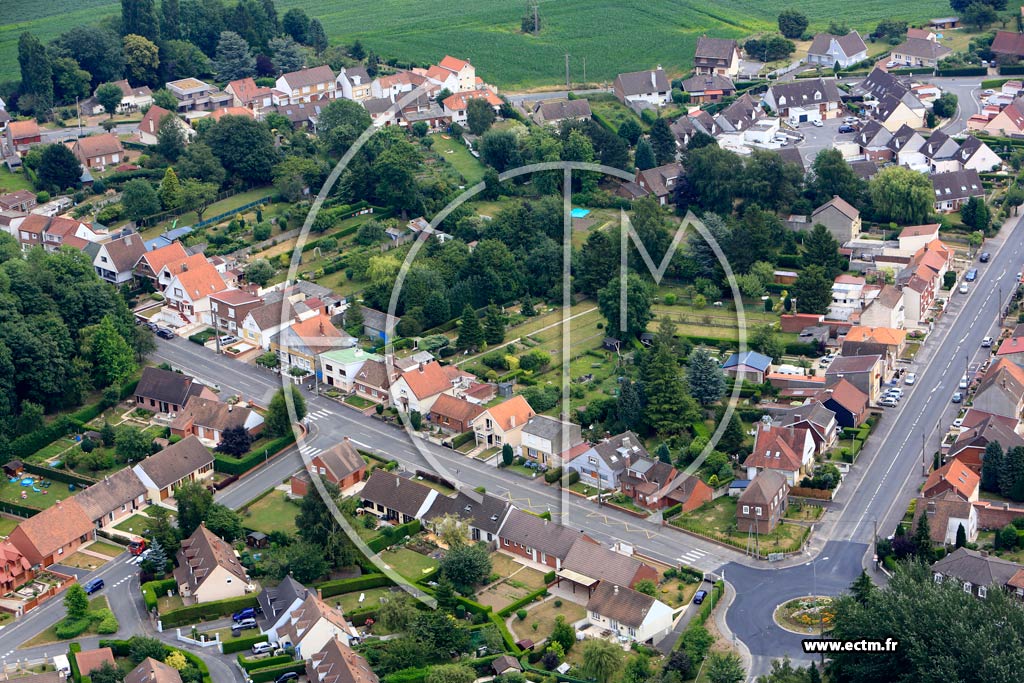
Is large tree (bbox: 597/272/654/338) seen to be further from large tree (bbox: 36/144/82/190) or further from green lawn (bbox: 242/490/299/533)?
large tree (bbox: 36/144/82/190)

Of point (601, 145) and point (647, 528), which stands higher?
point (601, 145)

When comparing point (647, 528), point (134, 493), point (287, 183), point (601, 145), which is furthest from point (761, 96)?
point (134, 493)

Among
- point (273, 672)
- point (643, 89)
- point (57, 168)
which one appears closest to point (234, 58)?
point (57, 168)

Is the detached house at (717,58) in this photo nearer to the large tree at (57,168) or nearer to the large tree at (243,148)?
the large tree at (243,148)

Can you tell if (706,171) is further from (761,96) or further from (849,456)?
(849,456)

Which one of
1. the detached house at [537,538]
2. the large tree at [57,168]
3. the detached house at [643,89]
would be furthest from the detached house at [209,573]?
the detached house at [643,89]

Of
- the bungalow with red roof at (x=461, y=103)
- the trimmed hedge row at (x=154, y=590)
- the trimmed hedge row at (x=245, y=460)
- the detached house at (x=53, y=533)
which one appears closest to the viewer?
the trimmed hedge row at (x=154, y=590)

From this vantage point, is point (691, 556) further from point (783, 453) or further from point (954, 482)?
point (954, 482)
